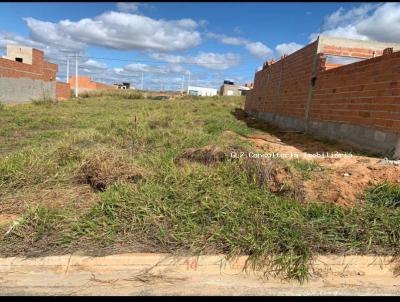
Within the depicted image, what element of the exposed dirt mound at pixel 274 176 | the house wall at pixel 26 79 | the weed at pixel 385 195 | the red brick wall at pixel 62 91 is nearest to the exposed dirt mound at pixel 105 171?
the exposed dirt mound at pixel 274 176

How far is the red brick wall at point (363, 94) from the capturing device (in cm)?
593

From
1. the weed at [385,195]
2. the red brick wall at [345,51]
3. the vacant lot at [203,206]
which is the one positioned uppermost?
the red brick wall at [345,51]

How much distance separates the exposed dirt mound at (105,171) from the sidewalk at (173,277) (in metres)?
1.46

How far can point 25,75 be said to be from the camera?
30.0 meters

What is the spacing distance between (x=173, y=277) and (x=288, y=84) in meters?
10.5

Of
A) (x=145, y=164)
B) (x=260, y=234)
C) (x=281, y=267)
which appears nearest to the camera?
(x=281, y=267)

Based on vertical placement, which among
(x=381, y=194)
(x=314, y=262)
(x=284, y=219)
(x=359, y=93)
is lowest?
(x=314, y=262)

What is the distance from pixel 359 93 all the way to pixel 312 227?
4780 millimetres

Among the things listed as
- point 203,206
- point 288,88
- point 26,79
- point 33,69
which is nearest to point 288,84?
point 288,88

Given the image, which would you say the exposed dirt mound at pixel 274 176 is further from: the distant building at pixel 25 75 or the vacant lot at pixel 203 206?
the distant building at pixel 25 75

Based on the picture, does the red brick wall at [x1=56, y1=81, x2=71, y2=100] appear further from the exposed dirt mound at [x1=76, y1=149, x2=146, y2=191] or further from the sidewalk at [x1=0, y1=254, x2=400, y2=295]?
the sidewalk at [x1=0, y1=254, x2=400, y2=295]

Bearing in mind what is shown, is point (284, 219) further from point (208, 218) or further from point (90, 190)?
point (90, 190)

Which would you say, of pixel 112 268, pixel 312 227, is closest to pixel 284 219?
pixel 312 227

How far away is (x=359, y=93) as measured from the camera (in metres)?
7.13
